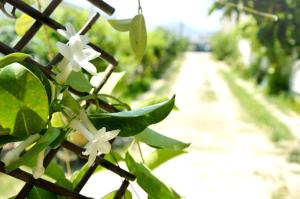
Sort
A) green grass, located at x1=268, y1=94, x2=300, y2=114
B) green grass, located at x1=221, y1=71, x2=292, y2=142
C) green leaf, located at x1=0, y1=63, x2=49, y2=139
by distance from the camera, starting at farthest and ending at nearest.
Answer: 1. green grass, located at x1=268, y1=94, x2=300, y2=114
2. green grass, located at x1=221, y1=71, x2=292, y2=142
3. green leaf, located at x1=0, y1=63, x2=49, y2=139

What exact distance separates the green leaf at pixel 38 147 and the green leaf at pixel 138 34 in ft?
0.45

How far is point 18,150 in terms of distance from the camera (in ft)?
0.93

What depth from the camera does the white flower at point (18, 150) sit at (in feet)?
0.92

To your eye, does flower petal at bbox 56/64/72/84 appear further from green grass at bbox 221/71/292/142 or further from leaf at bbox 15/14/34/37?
green grass at bbox 221/71/292/142

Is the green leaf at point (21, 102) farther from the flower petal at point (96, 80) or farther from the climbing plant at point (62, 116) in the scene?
the flower petal at point (96, 80)

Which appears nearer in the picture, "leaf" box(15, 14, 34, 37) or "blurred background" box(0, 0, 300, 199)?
"leaf" box(15, 14, 34, 37)

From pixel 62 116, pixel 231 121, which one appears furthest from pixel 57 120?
pixel 231 121

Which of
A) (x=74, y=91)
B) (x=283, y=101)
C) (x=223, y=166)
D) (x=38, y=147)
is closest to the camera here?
(x=38, y=147)

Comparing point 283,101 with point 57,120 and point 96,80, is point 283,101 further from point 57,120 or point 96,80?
point 57,120

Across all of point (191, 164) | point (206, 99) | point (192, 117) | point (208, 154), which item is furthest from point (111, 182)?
point (206, 99)

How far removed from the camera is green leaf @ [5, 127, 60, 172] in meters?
0.27

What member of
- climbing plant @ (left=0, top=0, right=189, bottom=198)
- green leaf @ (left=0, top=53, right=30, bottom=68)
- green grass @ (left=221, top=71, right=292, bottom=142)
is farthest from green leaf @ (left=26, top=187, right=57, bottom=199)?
green grass @ (left=221, top=71, right=292, bottom=142)

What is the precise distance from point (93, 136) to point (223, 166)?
324 cm

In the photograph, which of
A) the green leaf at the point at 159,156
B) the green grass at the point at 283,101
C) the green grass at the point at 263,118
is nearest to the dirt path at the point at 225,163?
the green grass at the point at 263,118
